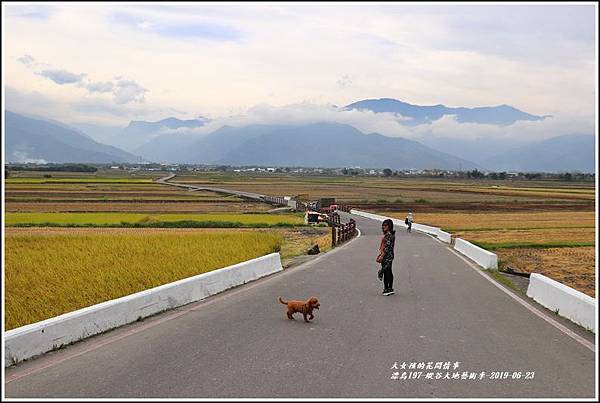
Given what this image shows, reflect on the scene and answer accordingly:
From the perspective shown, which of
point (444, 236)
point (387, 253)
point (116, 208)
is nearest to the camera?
point (387, 253)

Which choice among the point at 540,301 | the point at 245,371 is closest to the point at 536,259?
the point at 540,301

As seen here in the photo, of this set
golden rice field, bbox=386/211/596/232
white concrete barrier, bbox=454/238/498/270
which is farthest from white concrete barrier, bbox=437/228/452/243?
golden rice field, bbox=386/211/596/232

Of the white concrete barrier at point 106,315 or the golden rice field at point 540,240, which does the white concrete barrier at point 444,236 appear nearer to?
the golden rice field at point 540,240

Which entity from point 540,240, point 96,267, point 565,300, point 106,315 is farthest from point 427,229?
point 106,315

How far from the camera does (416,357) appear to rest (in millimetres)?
7625

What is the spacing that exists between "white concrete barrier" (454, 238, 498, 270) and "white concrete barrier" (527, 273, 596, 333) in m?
5.69

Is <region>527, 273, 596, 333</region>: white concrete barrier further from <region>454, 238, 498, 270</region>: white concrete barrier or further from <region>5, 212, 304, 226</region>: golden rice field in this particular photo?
<region>5, 212, 304, 226</region>: golden rice field

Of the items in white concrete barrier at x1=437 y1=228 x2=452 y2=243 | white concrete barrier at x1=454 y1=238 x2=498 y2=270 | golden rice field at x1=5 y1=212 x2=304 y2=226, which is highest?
white concrete barrier at x1=454 y1=238 x2=498 y2=270

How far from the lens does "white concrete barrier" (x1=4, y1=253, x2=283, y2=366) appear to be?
782 cm

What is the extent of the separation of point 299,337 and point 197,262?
959 cm

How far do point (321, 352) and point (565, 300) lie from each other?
18.1ft

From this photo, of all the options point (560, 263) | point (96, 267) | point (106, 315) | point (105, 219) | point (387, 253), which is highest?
point (387, 253)

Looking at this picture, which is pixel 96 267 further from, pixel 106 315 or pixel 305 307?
pixel 305 307

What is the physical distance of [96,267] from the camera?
52.3ft
